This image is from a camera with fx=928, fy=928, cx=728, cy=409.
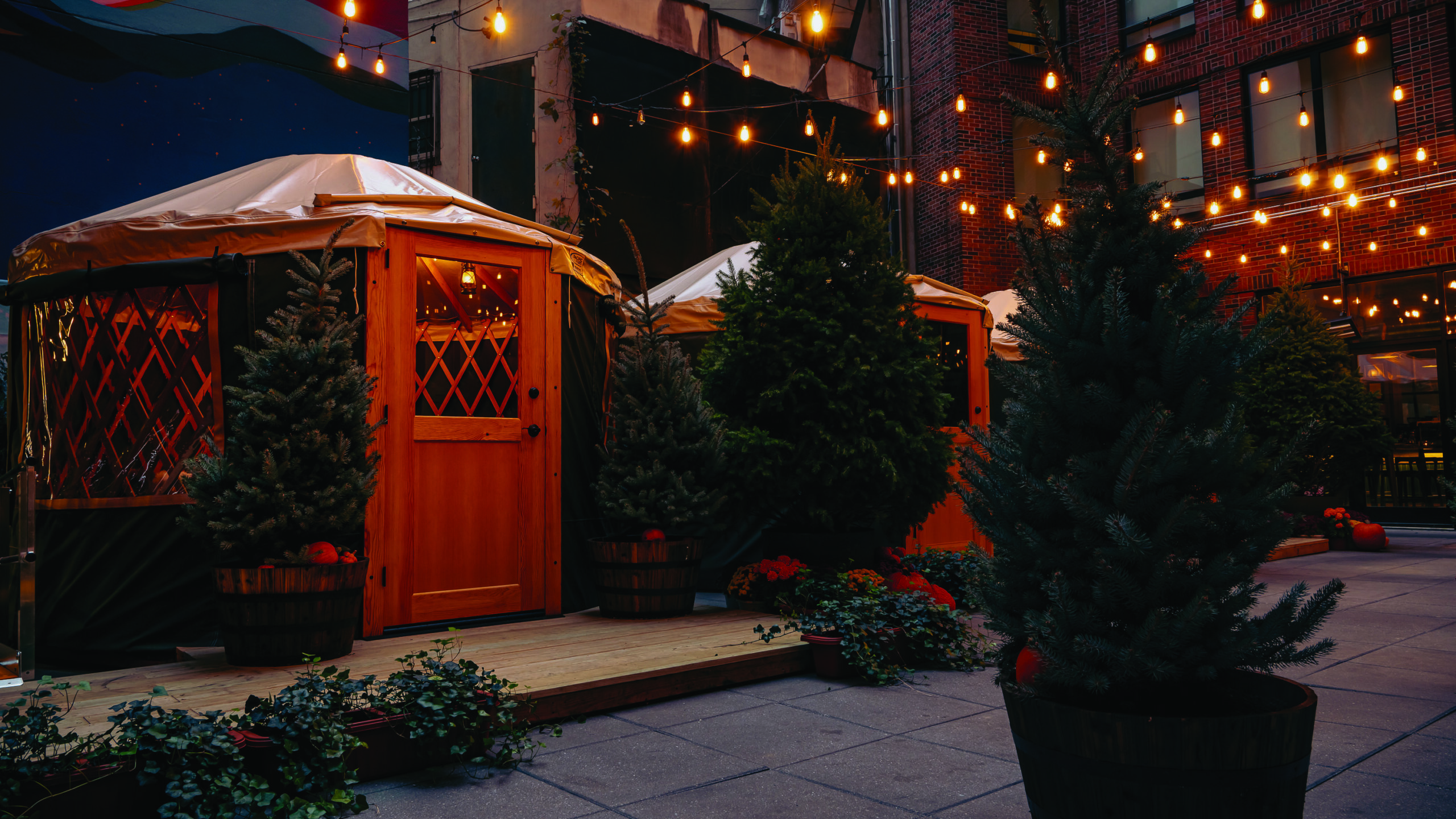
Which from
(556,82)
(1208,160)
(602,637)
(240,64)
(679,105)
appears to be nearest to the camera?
(602,637)

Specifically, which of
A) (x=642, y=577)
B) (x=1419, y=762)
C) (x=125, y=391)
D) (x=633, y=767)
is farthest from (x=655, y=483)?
(x=1419, y=762)

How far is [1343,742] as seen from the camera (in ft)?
10.3

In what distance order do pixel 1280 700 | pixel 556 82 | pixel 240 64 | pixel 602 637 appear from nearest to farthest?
pixel 1280 700
pixel 602 637
pixel 240 64
pixel 556 82

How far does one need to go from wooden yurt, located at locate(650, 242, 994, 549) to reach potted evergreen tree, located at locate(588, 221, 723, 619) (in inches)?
77.4

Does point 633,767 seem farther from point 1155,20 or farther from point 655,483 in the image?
point 1155,20

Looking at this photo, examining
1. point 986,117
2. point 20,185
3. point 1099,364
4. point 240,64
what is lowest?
point 1099,364

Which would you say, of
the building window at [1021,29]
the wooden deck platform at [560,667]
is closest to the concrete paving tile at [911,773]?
the wooden deck platform at [560,667]

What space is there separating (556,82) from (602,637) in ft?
23.5

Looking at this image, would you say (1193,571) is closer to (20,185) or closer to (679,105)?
(20,185)

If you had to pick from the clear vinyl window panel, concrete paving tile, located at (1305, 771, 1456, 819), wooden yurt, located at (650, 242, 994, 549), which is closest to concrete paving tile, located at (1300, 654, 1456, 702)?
concrete paving tile, located at (1305, 771, 1456, 819)

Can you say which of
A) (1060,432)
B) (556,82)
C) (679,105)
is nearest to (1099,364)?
(1060,432)

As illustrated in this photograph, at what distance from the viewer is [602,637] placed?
4.48 metres

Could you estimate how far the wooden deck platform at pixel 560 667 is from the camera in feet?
10.9

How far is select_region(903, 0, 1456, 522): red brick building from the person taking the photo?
10.8 meters
